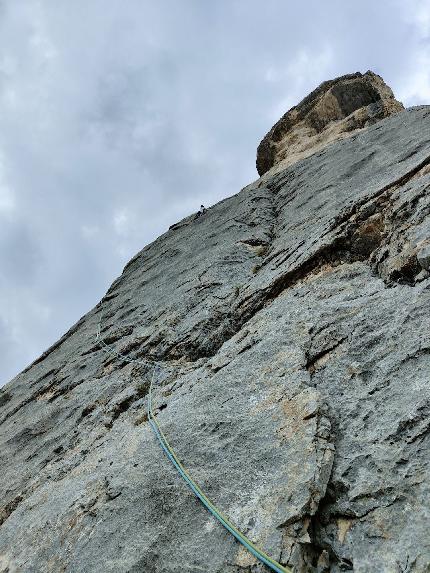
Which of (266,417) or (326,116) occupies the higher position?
(326,116)

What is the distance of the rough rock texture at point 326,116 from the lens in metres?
20.9

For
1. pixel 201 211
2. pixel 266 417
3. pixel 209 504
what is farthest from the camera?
pixel 201 211

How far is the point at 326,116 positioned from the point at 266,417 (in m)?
21.6

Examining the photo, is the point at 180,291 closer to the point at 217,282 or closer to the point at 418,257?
the point at 217,282

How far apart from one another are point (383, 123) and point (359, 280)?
10854 millimetres

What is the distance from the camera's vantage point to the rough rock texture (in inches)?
824

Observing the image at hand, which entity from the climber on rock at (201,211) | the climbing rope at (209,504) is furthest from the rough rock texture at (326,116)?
the climbing rope at (209,504)

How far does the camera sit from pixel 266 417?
571cm

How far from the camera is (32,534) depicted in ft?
21.0

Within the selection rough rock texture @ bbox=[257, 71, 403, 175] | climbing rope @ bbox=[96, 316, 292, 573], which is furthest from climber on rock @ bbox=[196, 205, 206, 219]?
climbing rope @ bbox=[96, 316, 292, 573]

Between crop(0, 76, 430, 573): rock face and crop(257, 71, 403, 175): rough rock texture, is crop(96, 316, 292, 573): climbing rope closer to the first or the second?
crop(0, 76, 430, 573): rock face

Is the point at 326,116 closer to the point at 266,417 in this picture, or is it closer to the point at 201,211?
the point at 201,211

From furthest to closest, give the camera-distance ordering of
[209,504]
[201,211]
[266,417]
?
1. [201,211]
2. [266,417]
3. [209,504]

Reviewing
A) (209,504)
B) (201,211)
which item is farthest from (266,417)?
(201,211)
